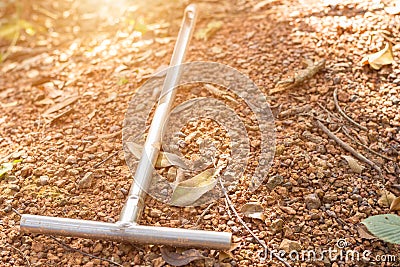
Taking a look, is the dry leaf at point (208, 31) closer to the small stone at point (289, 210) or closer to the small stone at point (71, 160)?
the small stone at point (71, 160)

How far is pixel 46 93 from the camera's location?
2.48 metres

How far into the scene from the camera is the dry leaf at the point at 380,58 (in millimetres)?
2148

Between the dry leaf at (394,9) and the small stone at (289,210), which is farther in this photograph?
the dry leaf at (394,9)

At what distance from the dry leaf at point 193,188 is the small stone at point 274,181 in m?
0.18

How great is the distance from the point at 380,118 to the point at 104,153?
102 centimetres

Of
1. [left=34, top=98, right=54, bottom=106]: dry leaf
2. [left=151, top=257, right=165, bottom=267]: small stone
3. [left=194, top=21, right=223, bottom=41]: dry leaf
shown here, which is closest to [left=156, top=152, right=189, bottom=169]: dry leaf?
[left=151, top=257, right=165, bottom=267]: small stone

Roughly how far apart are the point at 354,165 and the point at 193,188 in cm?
55

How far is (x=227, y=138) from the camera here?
201 centimetres

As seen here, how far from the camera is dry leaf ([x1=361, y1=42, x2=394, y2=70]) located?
2.15 metres

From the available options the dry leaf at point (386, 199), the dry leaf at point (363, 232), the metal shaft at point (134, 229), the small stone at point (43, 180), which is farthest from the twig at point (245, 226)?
the small stone at point (43, 180)

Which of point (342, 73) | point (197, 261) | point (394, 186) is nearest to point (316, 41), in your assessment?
point (342, 73)

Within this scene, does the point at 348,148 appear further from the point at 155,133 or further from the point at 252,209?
the point at 155,133

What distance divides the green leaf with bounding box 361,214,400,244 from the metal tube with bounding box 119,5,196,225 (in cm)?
71

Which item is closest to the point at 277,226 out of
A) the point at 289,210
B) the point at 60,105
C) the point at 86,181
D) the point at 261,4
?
the point at 289,210
